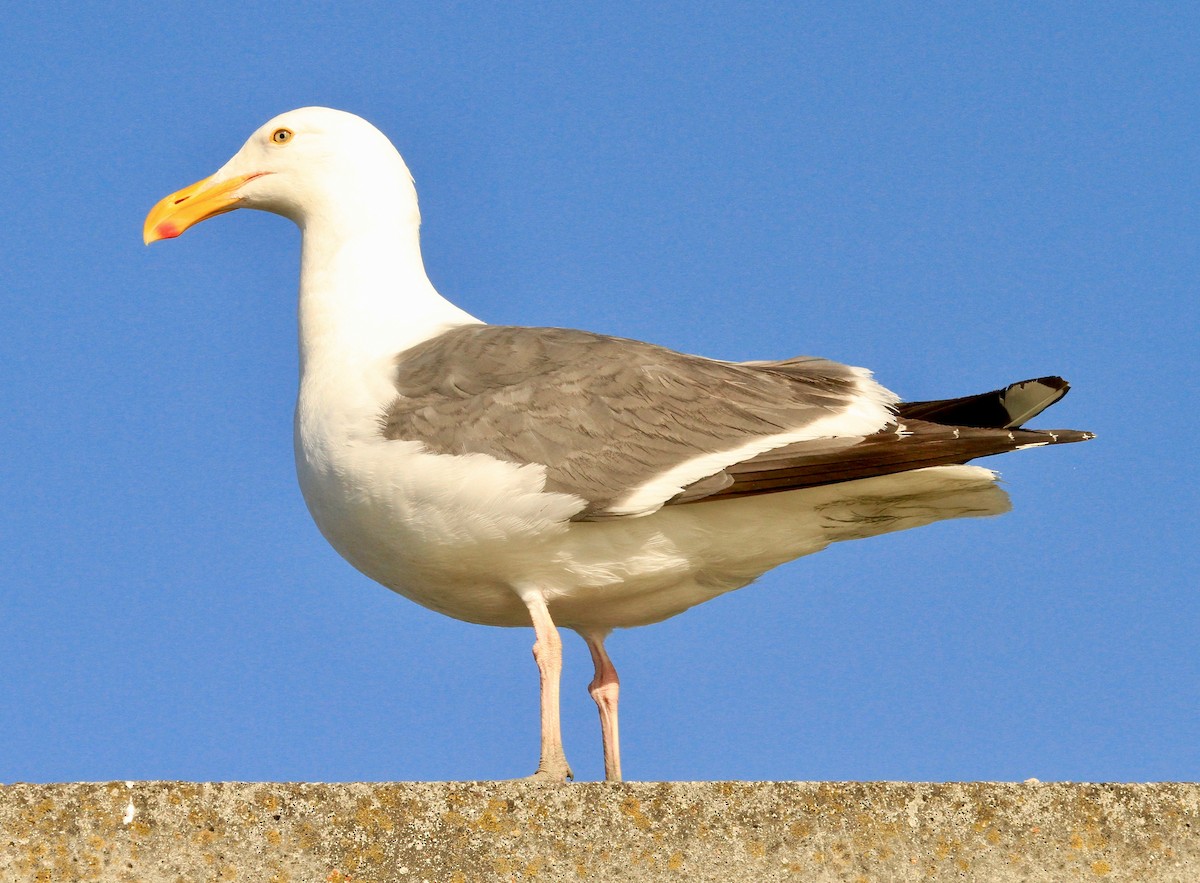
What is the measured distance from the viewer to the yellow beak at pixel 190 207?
7.59 meters

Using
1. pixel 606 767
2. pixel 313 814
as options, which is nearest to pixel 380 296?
pixel 606 767

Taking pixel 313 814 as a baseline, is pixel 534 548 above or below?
above

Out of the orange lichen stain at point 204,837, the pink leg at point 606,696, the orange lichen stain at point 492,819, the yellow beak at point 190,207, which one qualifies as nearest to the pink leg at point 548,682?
the pink leg at point 606,696

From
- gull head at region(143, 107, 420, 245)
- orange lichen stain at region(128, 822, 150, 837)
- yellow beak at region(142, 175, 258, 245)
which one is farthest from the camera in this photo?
yellow beak at region(142, 175, 258, 245)

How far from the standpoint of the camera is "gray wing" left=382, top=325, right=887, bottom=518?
19.5ft

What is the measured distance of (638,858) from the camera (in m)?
3.96

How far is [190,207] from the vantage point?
25.1 ft

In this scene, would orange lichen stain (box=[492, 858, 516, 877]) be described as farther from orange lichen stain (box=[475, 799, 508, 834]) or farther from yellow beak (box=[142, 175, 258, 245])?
yellow beak (box=[142, 175, 258, 245])

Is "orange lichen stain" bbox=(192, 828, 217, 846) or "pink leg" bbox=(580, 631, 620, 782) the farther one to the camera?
"pink leg" bbox=(580, 631, 620, 782)

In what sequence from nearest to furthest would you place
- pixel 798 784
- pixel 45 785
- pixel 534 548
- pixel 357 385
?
pixel 45 785 → pixel 798 784 → pixel 534 548 → pixel 357 385

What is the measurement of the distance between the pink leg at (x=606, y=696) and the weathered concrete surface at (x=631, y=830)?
8.11 ft

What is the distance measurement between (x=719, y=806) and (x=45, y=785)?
1.74 metres

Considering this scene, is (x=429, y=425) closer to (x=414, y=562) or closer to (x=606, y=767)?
(x=414, y=562)

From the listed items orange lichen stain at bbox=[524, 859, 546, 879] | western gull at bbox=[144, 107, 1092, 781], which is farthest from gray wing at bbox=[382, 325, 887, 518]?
orange lichen stain at bbox=[524, 859, 546, 879]
